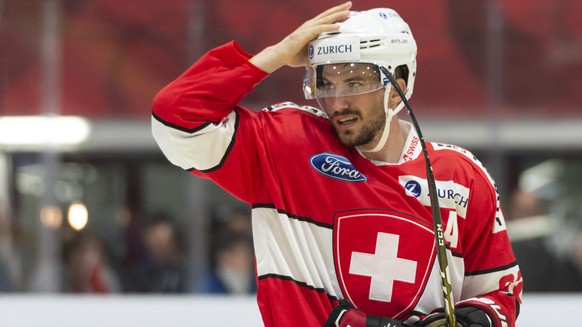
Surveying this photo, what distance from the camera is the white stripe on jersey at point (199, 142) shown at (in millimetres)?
1968

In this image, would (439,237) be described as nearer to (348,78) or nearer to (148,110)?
(348,78)

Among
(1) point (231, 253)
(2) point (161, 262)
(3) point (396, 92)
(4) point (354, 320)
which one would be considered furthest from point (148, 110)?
(4) point (354, 320)

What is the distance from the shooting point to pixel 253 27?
4969mm

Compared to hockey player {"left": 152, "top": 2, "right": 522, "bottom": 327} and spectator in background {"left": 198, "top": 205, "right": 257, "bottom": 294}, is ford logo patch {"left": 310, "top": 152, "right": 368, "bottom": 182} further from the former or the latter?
spectator in background {"left": 198, "top": 205, "right": 257, "bottom": 294}

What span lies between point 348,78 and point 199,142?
312 millimetres

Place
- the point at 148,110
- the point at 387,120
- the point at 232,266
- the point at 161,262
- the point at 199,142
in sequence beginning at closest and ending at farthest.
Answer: the point at 199,142, the point at 387,120, the point at 232,266, the point at 161,262, the point at 148,110

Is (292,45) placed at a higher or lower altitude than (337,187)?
higher

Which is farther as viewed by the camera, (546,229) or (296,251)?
(546,229)

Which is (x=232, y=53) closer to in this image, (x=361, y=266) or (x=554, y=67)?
(x=361, y=266)

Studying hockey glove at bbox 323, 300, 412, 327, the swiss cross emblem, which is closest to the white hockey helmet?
the swiss cross emblem

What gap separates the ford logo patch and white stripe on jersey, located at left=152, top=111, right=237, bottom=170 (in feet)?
0.58

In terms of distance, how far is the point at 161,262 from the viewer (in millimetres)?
4809

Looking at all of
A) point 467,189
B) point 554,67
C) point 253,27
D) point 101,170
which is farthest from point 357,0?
point 467,189

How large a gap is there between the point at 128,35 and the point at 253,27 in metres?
0.59
